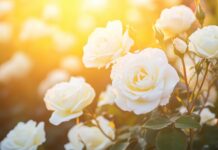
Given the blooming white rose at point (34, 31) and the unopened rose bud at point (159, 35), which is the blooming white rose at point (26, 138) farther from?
the blooming white rose at point (34, 31)

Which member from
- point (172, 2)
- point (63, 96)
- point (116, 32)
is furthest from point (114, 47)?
point (172, 2)

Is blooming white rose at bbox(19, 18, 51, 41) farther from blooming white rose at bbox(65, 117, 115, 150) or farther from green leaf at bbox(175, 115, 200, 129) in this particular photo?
green leaf at bbox(175, 115, 200, 129)

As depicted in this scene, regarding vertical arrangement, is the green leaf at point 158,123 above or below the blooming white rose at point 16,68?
below

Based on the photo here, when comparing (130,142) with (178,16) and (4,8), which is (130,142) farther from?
(4,8)

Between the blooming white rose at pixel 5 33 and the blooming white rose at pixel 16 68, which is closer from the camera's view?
the blooming white rose at pixel 16 68

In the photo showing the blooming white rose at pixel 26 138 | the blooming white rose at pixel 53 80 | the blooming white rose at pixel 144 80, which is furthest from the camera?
the blooming white rose at pixel 53 80

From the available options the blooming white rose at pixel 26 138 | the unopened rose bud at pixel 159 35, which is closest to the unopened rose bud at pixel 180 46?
the unopened rose bud at pixel 159 35

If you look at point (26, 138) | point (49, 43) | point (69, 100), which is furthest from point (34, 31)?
point (69, 100)
